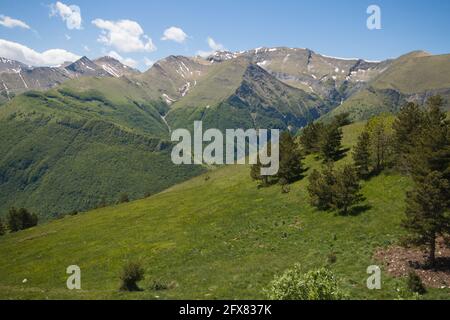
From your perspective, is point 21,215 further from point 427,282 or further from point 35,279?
point 427,282

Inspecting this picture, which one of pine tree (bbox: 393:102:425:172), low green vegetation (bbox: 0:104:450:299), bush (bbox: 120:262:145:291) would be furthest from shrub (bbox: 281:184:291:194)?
bush (bbox: 120:262:145:291)

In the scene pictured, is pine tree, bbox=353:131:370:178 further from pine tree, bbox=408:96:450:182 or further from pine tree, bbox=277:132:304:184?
pine tree, bbox=408:96:450:182

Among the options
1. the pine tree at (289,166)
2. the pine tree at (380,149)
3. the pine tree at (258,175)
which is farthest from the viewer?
the pine tree at (258,175)

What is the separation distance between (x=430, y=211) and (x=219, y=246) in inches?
1040

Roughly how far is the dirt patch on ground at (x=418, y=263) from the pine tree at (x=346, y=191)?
13060mm

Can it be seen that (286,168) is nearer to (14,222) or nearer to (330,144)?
(330,144)

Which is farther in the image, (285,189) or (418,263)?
(285,189)

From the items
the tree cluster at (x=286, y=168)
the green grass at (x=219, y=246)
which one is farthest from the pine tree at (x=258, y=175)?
the green grass at (x=219, y=246)

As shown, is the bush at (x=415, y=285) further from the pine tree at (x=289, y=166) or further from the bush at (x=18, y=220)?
the bush at (x=18, y=220)

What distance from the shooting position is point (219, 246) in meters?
52.2

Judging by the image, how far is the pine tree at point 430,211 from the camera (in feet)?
117

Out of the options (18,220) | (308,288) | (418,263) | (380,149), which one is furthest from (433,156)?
(18,220)
